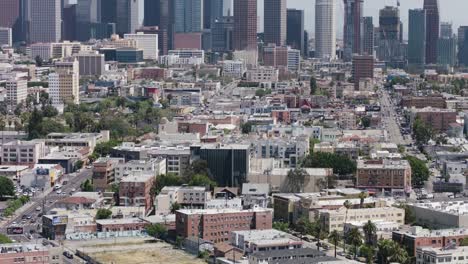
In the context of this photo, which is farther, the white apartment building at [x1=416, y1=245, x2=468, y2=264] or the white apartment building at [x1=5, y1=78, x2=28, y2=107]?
the white apartment building at [x1=5, y1=78, x2=28, y2=107]

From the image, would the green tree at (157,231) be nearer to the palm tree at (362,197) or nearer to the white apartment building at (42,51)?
the palm tree at (362,197)

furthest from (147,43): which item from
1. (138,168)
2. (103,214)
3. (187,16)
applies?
(103,214)

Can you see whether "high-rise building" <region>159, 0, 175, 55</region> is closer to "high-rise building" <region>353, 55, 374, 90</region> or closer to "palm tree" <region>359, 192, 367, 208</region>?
"high-rise building" <region>353, 55, 374, 90</region>

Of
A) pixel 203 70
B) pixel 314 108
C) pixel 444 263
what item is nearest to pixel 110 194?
pixel 444 263

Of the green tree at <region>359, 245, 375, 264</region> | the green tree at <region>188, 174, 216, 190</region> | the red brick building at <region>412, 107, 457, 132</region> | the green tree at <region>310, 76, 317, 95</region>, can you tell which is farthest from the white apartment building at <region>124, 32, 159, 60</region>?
the green tree at <region>359, 245, 375, 264</region>

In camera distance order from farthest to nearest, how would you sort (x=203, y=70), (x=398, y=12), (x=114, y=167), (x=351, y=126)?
(x=398, y=12) < (x=203, y=70) < (x=351, y=126) < (x=114, y=167)

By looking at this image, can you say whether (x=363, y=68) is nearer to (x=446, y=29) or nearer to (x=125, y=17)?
(x=446, y=29)

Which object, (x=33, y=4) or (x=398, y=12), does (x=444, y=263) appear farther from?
(x=33, y=4)
